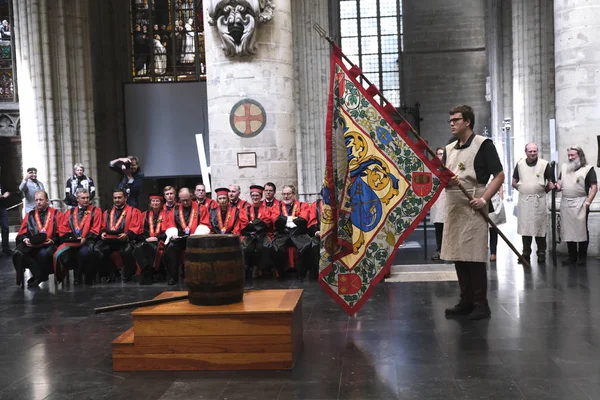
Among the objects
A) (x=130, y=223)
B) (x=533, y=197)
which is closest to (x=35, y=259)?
(x=130, y=223)

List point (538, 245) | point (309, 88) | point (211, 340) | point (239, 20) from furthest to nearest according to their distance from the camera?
point (309, 88), point (239, 20), point (538, 245), point (211, 340)

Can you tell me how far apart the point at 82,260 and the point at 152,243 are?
3.23ft

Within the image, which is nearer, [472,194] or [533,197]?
[472,194]

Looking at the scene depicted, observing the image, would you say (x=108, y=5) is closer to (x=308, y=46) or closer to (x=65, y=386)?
(x=308, y=46)

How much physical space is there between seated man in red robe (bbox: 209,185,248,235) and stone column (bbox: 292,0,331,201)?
7755mm

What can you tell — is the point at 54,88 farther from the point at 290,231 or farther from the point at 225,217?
the point at 290,231

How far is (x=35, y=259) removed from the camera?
922 cm

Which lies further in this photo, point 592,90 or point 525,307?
point 592,90

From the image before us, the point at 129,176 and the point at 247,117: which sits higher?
the point at 247,117

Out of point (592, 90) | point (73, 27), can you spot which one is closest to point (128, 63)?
point (73, 27)

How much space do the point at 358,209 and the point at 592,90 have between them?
639 cm

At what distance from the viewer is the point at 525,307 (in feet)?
21.7

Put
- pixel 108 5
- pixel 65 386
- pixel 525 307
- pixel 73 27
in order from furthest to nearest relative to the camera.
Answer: pixel 108 5, pixel 73 27, pixel 525 307, pixel 65 386

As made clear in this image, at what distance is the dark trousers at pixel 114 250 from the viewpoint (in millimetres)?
9234
